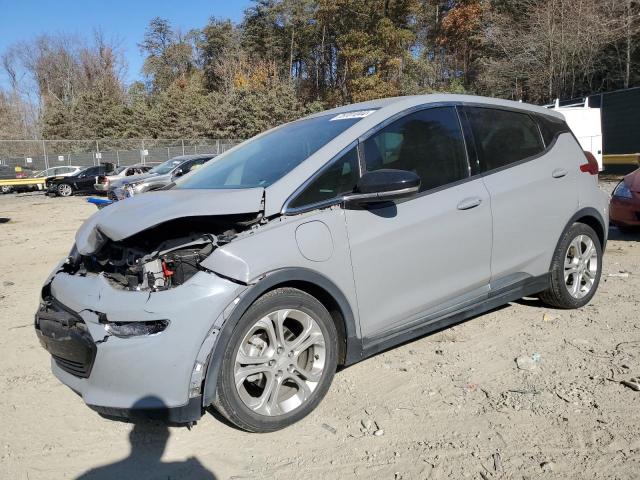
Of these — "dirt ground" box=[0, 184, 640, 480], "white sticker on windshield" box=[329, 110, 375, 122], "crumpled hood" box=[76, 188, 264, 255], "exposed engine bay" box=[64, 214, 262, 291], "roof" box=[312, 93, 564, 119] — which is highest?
"roof" box=[312, 93, 564, 119]

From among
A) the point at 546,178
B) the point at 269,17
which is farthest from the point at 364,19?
the point at 546,178

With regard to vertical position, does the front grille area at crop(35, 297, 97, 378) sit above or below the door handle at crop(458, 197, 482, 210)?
below

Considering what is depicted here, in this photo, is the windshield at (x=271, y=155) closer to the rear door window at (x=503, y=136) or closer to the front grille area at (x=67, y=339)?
the rear door window at (x=503, y=136)

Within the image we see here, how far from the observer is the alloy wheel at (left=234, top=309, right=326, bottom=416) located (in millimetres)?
2674

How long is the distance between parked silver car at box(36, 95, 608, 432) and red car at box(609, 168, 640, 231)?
12.1 feet

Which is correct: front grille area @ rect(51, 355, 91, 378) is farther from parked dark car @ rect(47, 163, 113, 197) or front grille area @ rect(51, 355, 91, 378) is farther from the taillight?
parked dark car @ rect(47, 163, 113, 197)

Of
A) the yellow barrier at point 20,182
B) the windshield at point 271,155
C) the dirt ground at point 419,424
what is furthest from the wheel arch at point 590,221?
the yellow barrier at point 20,182

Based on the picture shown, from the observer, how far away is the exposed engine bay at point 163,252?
2.64 meters

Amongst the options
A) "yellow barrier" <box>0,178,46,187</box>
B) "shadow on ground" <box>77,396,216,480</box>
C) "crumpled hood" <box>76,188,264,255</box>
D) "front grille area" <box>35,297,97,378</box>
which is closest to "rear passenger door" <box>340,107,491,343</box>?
"crumpled hood" <box>76,188,264,255</box>

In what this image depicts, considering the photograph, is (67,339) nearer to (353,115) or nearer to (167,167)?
(353,115)

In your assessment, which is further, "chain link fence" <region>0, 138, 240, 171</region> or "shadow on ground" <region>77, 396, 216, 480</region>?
"chain link fence" <region>0, 138, 240, 171</region>

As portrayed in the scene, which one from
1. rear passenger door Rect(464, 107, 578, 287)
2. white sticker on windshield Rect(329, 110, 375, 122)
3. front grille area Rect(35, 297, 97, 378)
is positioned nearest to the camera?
front grille area Rect(35, 297, 97, 378)

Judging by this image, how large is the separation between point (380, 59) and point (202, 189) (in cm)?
4296

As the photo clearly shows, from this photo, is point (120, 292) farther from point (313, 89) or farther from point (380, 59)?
point (313, 89)
